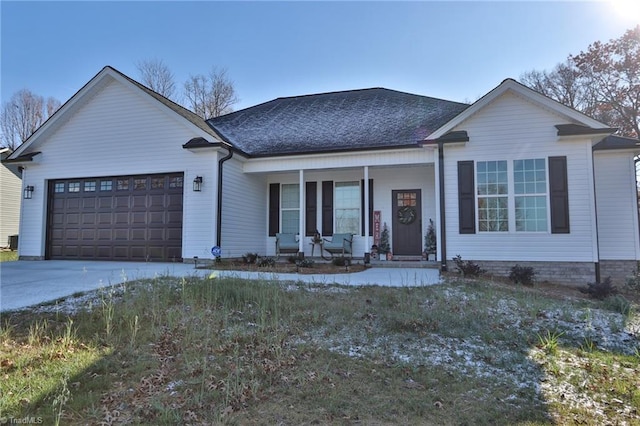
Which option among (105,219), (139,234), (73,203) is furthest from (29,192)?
(139,234)

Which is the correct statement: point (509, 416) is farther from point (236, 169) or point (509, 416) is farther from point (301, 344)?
point (236, 169)

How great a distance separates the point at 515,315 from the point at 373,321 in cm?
213

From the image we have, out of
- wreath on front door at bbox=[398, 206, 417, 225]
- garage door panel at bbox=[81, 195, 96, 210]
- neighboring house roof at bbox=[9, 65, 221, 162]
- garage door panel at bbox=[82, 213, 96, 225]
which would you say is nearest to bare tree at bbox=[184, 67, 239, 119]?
neighboring house roof at bbox=[9, 65, 221, 162]

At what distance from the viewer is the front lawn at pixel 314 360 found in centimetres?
282

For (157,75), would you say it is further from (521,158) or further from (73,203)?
(521,158)

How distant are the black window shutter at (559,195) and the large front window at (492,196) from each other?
38.8 inches

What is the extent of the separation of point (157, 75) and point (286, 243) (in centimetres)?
2328

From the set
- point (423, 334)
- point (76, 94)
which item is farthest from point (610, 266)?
point (76, 94)

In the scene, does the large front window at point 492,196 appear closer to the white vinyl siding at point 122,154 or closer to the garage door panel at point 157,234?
the white vinyl siding at point 122,154

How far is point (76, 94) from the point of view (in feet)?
38.9

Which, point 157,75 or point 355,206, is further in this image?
point 157,75

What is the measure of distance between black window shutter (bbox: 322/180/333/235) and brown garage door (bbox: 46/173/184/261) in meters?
4.50

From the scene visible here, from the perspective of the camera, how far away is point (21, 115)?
30.5m

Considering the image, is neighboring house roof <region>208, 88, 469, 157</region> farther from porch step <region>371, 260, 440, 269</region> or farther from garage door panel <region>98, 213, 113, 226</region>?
garage door panel <region>98, 213, 113, 226</region>
